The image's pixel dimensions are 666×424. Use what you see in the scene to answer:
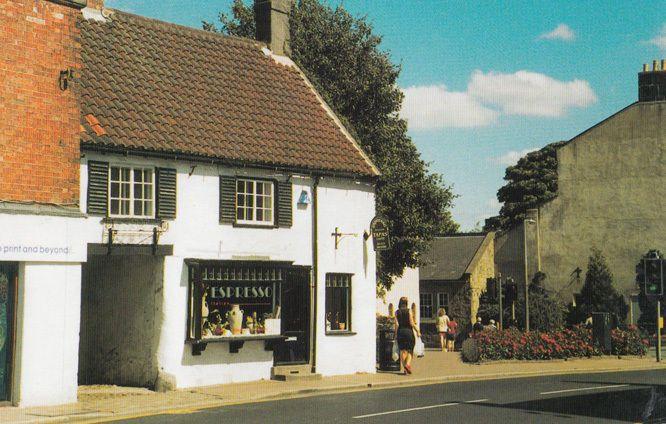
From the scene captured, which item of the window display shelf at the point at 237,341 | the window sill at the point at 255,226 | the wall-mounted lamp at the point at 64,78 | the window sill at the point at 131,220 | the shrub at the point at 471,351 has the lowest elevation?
the shrub at the point at 471,351

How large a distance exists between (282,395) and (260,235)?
186 inches

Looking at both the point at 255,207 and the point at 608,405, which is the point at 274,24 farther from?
the point at 608,405

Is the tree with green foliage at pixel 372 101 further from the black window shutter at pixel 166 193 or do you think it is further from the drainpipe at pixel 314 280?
the black window shutter at pixel 166 193

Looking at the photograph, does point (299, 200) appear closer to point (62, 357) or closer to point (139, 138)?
point (139, 138)

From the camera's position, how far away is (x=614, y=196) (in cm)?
5022

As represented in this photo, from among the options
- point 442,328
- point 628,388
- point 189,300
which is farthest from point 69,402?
point 442,328

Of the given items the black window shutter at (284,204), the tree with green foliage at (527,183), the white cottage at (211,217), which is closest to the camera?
the white cottage at (211,217)

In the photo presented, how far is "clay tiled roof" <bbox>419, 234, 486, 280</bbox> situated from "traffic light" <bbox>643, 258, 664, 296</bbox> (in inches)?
1149

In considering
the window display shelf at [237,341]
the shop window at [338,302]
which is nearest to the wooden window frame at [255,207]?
the shop window at [338,302]

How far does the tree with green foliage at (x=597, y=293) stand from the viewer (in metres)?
46.8

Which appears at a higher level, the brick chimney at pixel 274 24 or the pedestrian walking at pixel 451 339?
the brick chimney at pixel 274 24

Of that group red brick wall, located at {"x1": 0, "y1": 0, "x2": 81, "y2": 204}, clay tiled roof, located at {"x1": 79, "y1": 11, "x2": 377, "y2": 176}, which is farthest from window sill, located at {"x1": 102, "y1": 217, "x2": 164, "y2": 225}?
clay tiled roof, located at {"x1": 79, "y1": 11, "x2": 377, "y2": 176}

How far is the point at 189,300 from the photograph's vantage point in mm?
21125

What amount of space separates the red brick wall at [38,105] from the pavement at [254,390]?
419 cm
